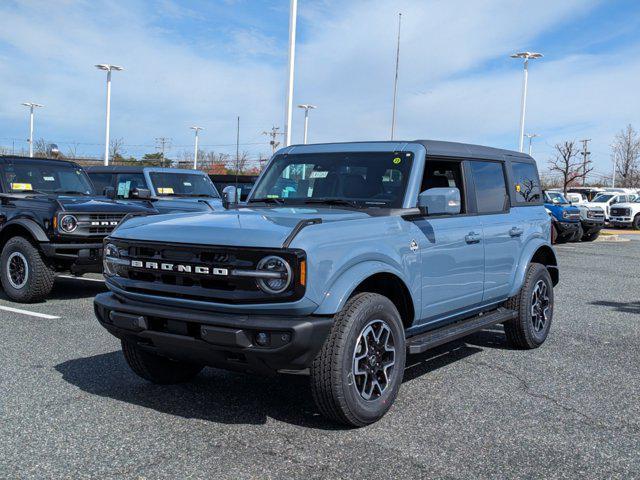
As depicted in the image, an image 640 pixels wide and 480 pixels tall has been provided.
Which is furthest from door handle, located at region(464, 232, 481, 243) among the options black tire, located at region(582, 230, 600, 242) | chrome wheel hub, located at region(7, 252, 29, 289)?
black tire, located at region(582, 230, 600, 242)

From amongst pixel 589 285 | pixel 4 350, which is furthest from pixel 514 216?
pixel 589 285

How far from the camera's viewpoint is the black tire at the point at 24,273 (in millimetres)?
8094

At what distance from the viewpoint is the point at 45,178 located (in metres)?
9.57

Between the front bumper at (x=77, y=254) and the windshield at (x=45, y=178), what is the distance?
157 centimetres

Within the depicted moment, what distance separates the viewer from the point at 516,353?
20.7 ft

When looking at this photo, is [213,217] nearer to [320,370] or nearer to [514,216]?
[320,370]

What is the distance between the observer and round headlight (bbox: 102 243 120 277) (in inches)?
173

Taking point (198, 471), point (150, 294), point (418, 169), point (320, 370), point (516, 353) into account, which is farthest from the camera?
point (516, 353)

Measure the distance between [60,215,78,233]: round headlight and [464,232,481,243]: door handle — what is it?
5114 mm

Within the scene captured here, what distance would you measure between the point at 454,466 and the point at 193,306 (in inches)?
67.5

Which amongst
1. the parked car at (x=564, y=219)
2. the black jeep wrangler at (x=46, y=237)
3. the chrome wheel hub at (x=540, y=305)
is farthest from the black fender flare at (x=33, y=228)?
the parked car at (x=564, y=219)

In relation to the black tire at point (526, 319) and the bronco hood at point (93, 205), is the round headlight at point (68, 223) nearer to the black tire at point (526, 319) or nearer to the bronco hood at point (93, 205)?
the bronco hood at point (93, 205)

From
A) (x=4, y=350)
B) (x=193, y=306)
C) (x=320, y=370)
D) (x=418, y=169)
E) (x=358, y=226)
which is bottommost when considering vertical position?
(x=4, y=350)

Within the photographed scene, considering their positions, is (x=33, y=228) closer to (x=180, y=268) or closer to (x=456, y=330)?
(x=180, y=268)
